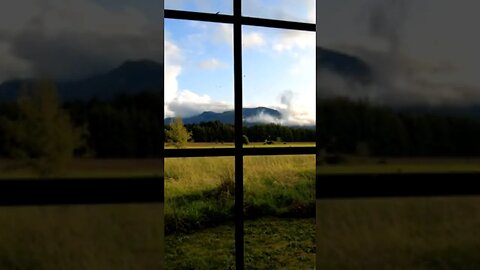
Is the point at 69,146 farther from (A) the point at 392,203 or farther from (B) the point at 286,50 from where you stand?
(A) the point at 392,203

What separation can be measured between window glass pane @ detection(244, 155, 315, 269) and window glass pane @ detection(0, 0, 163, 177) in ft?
1.77

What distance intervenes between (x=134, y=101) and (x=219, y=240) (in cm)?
67

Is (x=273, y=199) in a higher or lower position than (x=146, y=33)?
lower

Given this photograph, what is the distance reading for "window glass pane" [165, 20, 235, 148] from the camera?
2.01m

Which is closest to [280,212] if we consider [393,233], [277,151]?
[277,151]

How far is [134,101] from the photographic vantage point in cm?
177

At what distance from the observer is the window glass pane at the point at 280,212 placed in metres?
2.16

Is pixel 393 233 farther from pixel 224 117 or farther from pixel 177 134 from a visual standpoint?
pixel 177 134

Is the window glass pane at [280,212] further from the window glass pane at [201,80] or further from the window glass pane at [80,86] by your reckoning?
the window glass pane at [80,86]

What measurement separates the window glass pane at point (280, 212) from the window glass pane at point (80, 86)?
540 mm

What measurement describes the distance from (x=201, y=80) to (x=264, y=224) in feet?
2.10

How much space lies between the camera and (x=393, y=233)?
2094mm

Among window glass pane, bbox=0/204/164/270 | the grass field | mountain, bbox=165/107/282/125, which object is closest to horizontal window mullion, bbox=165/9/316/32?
mountain, bbox=165/107/282/125

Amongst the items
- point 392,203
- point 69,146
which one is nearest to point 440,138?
point 392,203
